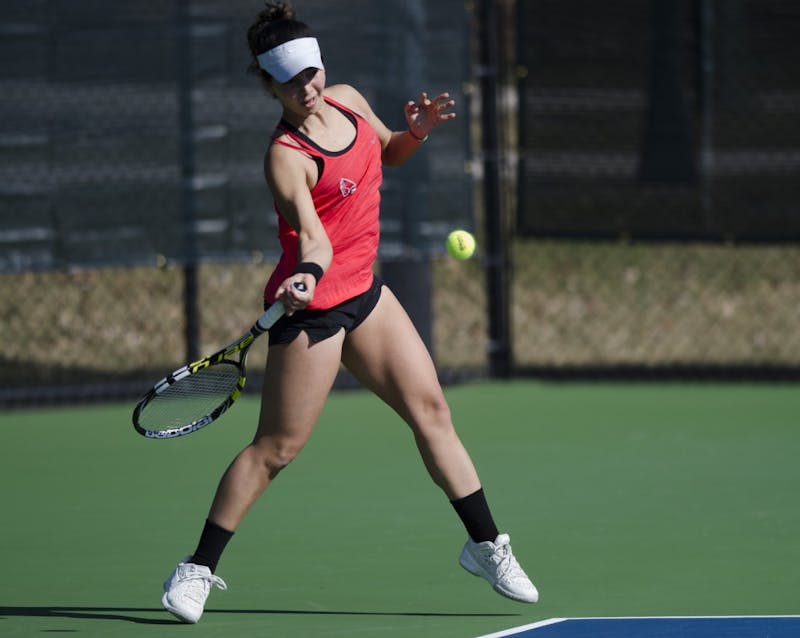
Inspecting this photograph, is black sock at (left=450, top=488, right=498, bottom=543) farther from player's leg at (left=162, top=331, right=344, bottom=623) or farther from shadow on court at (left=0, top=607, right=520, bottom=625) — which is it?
player's leg at (left=162, top=331, right=344, bottom=623)

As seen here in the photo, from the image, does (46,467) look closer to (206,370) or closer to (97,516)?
(97,516)

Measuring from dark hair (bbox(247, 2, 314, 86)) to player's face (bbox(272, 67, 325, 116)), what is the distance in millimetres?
89

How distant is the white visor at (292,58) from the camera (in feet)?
14.9

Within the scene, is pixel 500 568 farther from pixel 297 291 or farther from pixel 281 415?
pixel 297 291

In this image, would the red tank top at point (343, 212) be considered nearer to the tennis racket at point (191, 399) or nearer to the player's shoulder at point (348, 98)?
the player's shoulder at point (348, 98)

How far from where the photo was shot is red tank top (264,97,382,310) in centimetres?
464

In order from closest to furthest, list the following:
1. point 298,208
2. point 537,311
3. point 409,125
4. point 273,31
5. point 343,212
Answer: point 298,208 < point 273,31 < point 343,212 < point 409,125 < point 537,311

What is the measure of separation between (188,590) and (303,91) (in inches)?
54.2

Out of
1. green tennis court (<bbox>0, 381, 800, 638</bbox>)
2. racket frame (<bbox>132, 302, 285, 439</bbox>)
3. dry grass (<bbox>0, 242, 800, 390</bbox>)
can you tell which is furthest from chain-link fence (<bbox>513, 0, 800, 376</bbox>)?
racket frame (<bbox>132, 302, 285, 439</bbox>)

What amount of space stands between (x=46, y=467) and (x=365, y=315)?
3.03 meters

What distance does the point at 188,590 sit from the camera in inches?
181

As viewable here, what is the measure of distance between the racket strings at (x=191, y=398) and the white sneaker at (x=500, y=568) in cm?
82

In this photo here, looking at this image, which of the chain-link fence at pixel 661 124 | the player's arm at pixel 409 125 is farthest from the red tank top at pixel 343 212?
the chain-link fence at pixel 661 124

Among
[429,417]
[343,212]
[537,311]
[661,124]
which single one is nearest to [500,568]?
[429,417]
